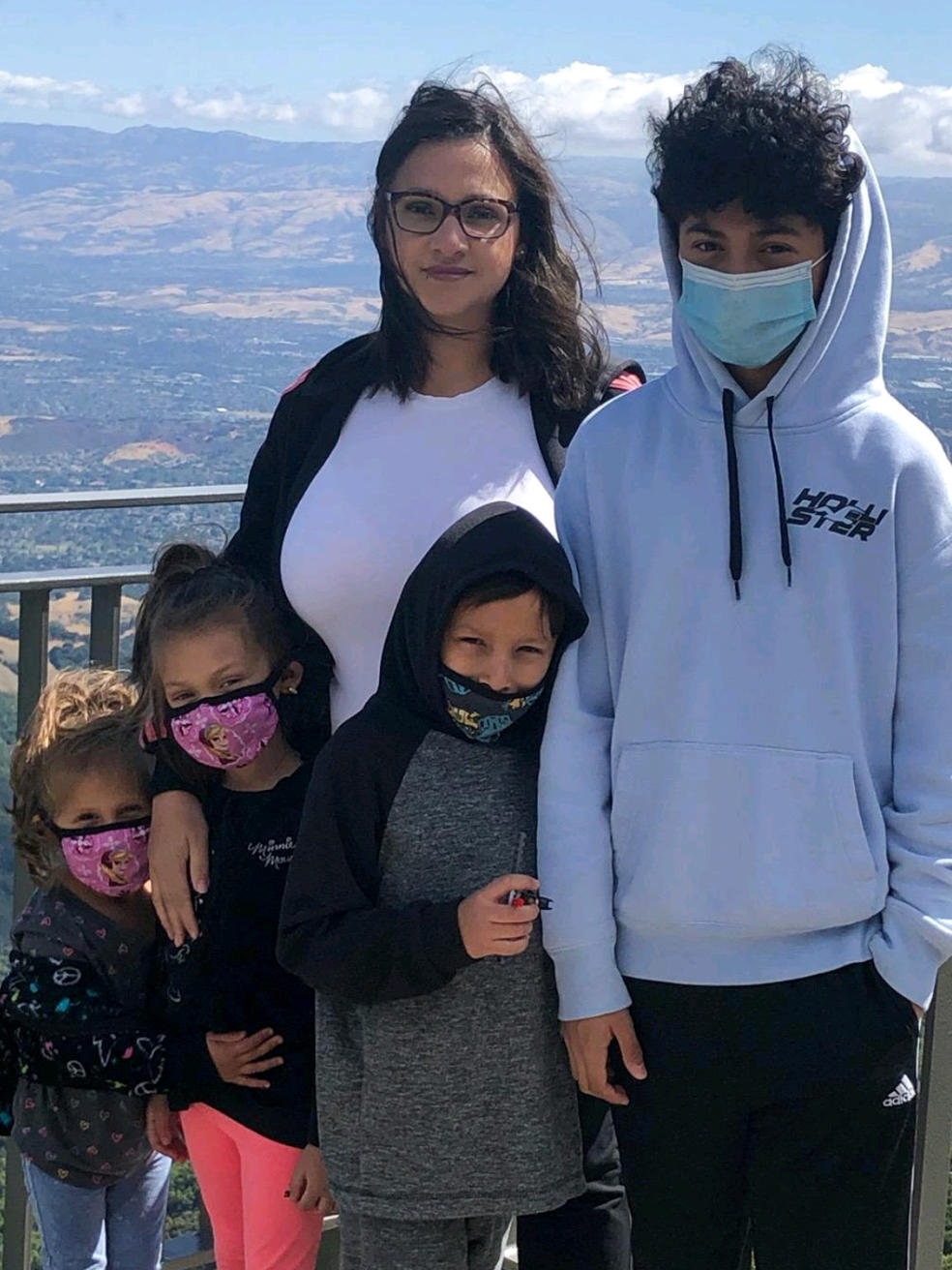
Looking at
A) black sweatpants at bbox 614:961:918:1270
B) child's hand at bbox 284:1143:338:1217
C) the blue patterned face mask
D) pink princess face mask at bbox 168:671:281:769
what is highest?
the blue patterned face mask

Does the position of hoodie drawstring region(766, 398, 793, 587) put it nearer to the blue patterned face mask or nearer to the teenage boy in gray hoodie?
the teenage boy in gray hoodie

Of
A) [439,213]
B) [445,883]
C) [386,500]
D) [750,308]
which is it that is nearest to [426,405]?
Answer: [386,500]

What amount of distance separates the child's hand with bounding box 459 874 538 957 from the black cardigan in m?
0.64

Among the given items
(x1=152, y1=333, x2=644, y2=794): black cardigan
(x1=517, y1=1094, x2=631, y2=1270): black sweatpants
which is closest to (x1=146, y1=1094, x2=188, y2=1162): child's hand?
(x1=152, y1=333, x2=644, y2=794): black cardigan

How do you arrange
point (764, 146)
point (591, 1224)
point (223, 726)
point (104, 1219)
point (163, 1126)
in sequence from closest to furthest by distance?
point (764, 146) < point (591, 1224) < point (223, 726) < point (163, 1126) < point (104, 1219)

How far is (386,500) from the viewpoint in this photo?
90.9 inches

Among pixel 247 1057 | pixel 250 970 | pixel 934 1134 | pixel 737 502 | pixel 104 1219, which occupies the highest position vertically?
pixel 737 502

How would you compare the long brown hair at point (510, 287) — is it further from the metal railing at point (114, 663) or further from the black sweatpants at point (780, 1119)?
the black sweatpants at point (780, 1119)

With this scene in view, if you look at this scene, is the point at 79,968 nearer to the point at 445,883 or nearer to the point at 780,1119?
the point at 445,883

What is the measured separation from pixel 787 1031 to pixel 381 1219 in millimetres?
626

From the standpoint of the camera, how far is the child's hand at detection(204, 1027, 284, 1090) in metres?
2.33

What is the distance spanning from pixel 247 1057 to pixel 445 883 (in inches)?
23.6

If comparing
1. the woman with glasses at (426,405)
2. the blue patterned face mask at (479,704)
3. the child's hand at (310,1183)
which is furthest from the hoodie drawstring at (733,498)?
the child's hand at (310,1183)

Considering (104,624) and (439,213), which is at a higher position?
(439,213)
